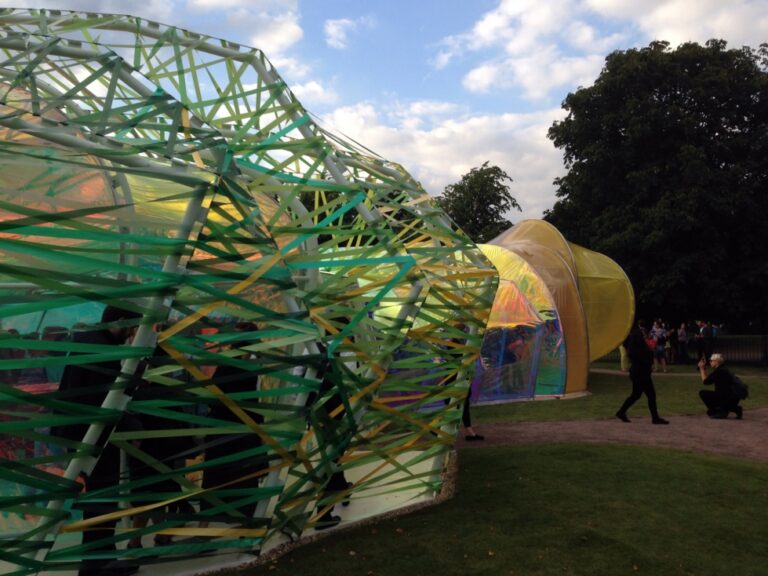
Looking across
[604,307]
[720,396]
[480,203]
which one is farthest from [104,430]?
[480,203]

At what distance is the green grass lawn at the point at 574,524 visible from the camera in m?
5.48

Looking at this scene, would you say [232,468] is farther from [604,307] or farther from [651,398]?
[604,307]

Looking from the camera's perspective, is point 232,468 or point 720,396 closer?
point 232,468

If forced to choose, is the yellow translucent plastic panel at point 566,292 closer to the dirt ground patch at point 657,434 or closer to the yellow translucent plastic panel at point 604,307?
the yellow translucent plastic panel at point 604,307

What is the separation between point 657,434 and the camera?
10977mm

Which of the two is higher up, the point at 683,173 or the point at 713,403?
the point at 683,173

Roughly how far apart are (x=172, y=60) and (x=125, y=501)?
3.86m

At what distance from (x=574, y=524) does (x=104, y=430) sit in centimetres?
433

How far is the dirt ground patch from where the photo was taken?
33.2 feet

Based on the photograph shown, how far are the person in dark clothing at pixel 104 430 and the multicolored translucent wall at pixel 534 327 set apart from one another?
1160 centimetres

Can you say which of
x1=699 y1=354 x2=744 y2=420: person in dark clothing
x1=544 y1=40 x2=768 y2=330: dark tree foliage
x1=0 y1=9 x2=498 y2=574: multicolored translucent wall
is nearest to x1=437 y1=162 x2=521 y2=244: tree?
x1=544 y1=40 x2=768 y2=330: dark tree foliage

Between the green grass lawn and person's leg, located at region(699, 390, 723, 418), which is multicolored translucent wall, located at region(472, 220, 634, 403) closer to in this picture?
person's leg, located at region(699, 390, 723, 418)

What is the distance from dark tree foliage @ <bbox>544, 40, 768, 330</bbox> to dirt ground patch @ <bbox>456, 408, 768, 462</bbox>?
14245 mm

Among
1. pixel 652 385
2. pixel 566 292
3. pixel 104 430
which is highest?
pixel 566 292
